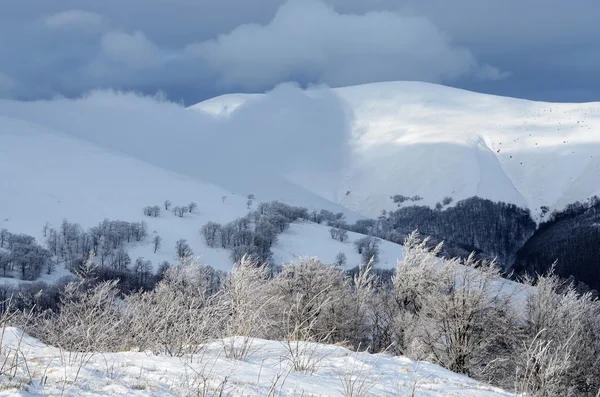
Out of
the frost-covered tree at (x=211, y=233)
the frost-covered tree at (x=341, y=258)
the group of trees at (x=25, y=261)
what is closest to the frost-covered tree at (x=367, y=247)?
the frost-covered tree at (x=341, y=258)

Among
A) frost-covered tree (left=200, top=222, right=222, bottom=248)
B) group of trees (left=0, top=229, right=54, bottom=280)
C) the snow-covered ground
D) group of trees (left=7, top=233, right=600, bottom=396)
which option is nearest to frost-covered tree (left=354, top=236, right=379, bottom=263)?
frost-covered tree (left=200, top=222, right=222, bottom=248)

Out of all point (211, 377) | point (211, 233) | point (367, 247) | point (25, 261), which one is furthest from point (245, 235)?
point (211, 377)

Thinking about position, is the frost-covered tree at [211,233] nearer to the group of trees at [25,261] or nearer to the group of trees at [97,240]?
the group of trees at [97,240]

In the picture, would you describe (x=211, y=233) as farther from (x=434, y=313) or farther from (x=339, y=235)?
(x=434, y=313)

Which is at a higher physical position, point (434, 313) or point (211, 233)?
point (434, 313)

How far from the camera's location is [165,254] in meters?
160

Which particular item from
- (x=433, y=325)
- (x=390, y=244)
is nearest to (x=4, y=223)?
(x=390, y=244)

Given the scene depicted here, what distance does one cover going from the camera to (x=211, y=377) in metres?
9.09

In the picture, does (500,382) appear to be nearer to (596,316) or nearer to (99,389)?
(596,316)

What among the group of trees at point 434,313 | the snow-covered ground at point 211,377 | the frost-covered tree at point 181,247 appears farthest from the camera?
the frost-covered tree at point 181,247

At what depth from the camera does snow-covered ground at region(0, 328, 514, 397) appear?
327 inches

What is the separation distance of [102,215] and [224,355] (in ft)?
630

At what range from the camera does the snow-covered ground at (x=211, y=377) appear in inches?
327

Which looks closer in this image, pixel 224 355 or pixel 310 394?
pixel 310 394
